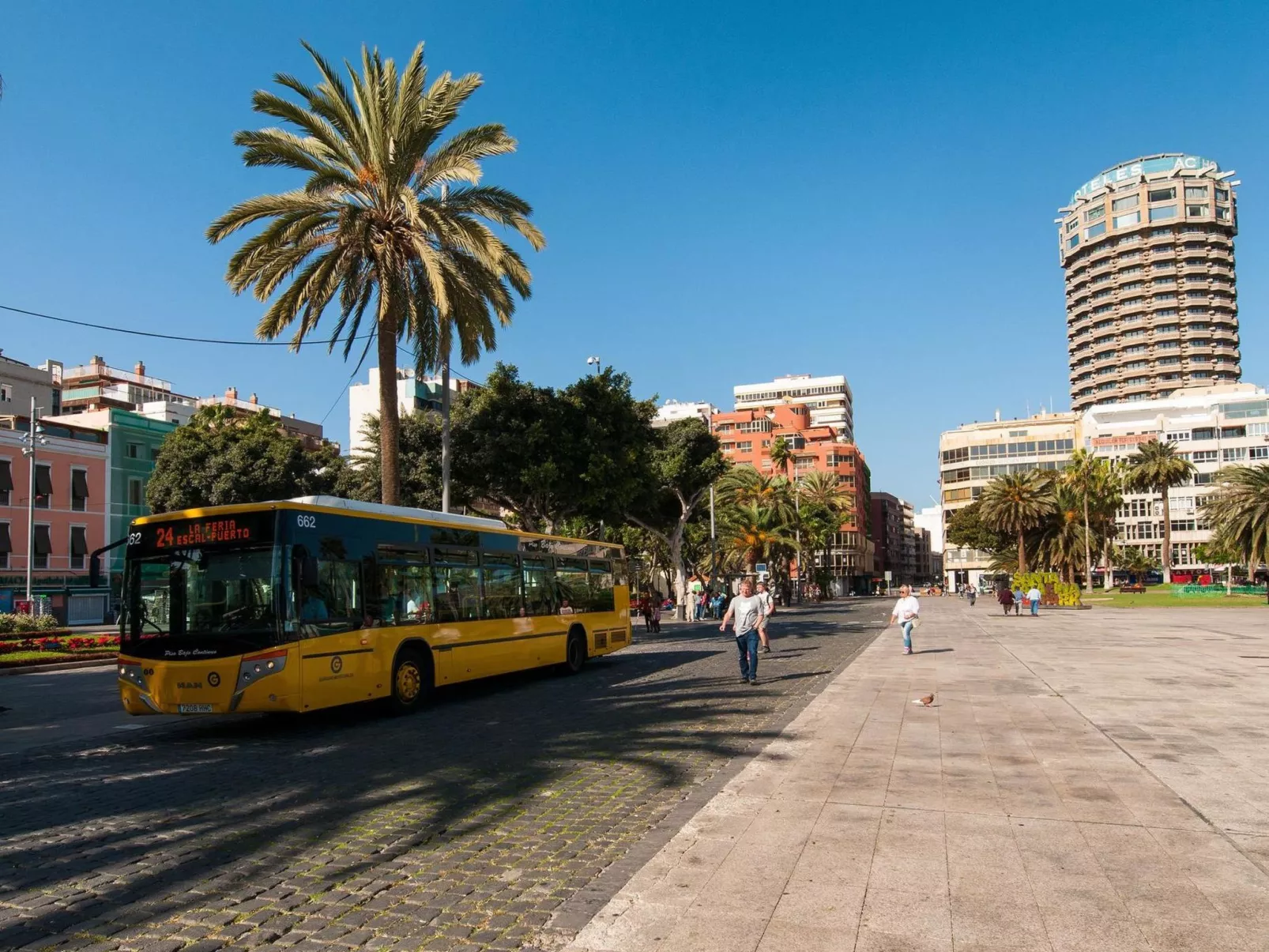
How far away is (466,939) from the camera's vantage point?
15.0 ft

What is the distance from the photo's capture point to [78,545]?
169 ft

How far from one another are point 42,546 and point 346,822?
169 feet

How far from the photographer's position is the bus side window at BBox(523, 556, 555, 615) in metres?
16.6

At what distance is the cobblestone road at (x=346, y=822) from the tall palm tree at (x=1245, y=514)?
4512 cm

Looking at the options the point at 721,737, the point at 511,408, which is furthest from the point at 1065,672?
the point at 511,408

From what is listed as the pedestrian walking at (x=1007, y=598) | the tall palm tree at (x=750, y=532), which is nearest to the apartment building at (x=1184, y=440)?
the tall palm tree at (x=750, y=532)

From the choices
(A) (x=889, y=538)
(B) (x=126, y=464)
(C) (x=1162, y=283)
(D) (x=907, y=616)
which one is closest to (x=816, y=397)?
(A) (x=889, y=538)

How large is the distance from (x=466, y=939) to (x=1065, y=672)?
48.4 ft

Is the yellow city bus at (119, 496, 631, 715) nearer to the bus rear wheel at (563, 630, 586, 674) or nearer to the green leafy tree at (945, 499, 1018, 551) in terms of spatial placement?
the bus rear wheel at (563, 630, 586, 674)

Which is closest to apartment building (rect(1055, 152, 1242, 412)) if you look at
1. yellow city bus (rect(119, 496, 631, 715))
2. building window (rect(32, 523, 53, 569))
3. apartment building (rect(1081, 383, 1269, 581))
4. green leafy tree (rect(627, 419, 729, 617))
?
apartment building (rect(1081, 383, 1269, 581))

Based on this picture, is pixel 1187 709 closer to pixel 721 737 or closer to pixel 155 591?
pixel 721 737

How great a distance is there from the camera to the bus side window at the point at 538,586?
16625 mm

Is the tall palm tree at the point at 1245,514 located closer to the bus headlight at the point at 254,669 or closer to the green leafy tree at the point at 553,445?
the green leafy tree at the point at 553,445

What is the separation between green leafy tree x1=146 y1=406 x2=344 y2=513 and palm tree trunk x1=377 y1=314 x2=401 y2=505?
26.3 metres
